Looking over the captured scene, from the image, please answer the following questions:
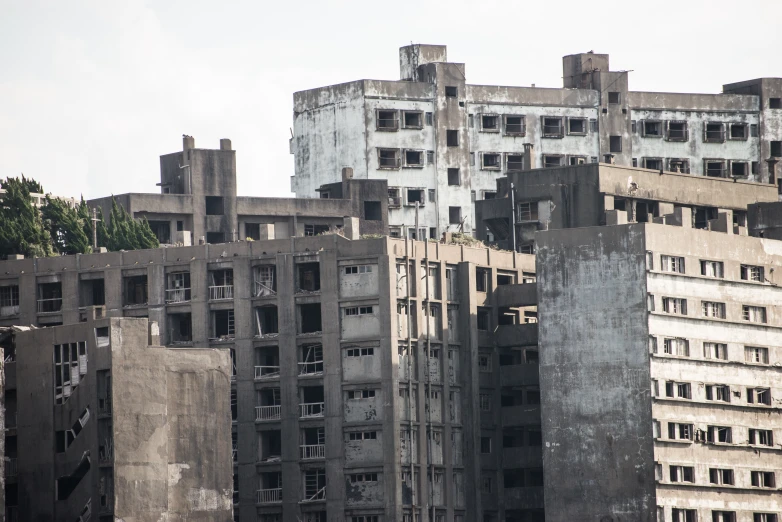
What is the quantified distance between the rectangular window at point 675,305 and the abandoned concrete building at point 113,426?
78.7 ft

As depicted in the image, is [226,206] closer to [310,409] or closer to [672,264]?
[310,409]

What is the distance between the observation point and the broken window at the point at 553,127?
499 ft

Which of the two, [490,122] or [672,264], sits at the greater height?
[490,122]

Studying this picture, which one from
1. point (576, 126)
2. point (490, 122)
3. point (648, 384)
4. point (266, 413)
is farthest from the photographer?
point (576, 126)

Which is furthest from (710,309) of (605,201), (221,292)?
(221,292)

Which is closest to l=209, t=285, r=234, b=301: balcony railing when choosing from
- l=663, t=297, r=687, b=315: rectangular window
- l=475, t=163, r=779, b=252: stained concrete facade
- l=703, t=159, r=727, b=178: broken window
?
l=475, t=163, r=779, b=252: stained concrete facade

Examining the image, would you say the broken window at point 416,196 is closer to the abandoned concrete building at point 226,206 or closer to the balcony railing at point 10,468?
the abandoned concrete building at point 226,206

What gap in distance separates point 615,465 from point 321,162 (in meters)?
42.8

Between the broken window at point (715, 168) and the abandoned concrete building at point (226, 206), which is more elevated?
the broken window at point (715, 168)

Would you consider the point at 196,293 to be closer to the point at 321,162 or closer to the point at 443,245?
the point at 443,245

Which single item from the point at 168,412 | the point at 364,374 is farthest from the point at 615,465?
the point at 168,412

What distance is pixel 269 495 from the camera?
117500mm

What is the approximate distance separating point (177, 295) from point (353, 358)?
12.0 meters

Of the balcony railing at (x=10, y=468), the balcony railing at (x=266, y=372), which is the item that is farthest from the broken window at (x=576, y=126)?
the balcony railing at (x=10, y=468)
